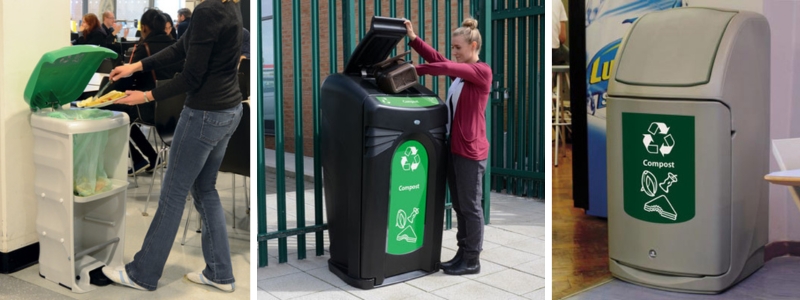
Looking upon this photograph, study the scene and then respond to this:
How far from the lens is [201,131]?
2967 millimetres

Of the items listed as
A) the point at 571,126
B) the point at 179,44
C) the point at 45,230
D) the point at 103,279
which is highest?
the point at 179,44

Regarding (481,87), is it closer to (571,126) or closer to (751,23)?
(571,126)

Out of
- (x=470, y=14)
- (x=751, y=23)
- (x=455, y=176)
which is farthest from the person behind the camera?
(x=470, y=14)

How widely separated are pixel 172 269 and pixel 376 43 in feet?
4.57

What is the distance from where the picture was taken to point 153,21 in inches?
151

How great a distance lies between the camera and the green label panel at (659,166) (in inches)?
114

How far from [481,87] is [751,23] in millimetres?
1127

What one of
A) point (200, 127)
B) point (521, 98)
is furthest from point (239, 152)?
point (521, 98)

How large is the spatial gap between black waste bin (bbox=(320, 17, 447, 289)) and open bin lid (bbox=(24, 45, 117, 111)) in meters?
1.01

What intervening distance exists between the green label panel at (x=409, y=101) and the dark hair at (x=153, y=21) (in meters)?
1.31

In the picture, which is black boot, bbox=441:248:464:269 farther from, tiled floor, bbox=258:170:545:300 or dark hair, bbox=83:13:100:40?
dark hair, bbox=83:13:100:40

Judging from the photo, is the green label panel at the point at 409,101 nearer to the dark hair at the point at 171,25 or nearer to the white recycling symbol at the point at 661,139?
the white recycling symbol at the point at 661,139

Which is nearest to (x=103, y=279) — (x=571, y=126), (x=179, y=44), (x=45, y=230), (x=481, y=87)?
(x=45, y=230)

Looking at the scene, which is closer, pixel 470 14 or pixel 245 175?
pixel 245 175
